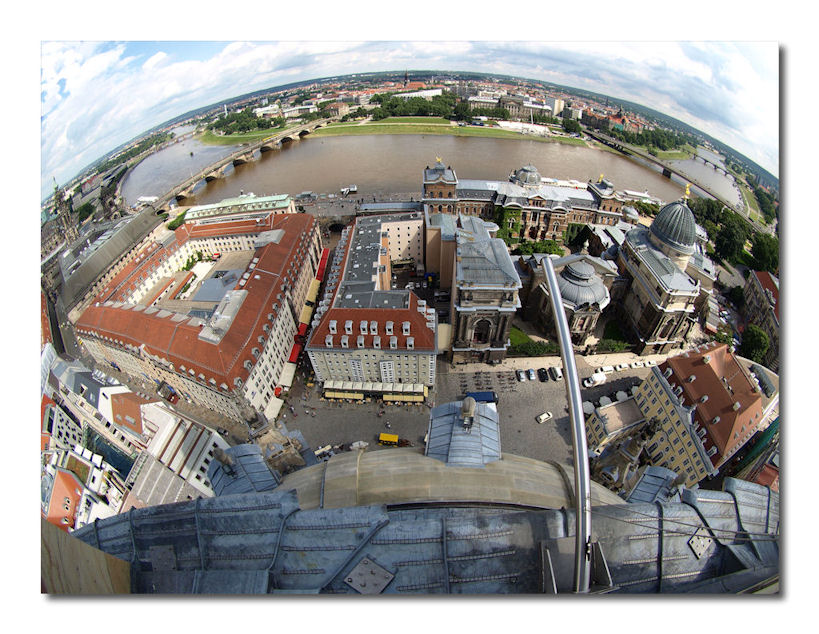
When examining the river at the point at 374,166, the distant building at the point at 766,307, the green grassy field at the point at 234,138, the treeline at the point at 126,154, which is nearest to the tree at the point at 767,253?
the distant building at the point at 766,307

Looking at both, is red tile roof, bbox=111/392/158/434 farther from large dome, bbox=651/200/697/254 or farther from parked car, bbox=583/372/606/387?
large dome, bbox=651/200/697/254

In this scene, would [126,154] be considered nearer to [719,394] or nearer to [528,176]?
[528,176]

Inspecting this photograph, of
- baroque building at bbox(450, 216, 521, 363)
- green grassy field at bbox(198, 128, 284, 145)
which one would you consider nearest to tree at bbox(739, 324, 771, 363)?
baroque building at bbox(450, 216, 521, 363)

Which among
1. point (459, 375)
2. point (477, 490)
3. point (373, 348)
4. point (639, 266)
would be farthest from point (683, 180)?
point (477, 490)

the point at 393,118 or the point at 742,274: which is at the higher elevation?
the point at 393,118

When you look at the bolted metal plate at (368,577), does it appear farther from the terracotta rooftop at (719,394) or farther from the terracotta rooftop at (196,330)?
the terracotta rooftop at (719,394)

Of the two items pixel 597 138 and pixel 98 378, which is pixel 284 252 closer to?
pixel 98 378
